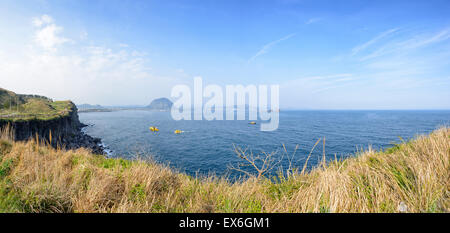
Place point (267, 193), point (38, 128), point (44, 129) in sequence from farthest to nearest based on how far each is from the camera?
point (44, 129)
point (38, 128)
point (267, 193)

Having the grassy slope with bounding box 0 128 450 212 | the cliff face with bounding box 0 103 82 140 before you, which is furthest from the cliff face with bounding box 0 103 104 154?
the grassy slope with bounding box 0 128 450 212

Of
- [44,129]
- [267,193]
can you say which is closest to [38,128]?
[44,129]

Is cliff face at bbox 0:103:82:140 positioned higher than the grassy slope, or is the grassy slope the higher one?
the grassy slope

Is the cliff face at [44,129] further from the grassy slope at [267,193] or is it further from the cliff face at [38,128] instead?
the grassy slope at [267,193]

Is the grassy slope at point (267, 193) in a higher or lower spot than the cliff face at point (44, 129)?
higher

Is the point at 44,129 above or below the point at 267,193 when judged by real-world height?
below

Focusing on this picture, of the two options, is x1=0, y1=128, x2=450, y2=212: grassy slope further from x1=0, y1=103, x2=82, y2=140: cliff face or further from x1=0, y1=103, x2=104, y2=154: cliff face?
x1=0, y1=103, x2=82, y2=140: cliff face

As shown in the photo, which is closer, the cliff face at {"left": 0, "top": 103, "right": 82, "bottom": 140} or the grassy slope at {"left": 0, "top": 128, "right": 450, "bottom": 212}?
the grassy slope at {"left": 0, "top": 128, "right": 450, "bottom": 212}

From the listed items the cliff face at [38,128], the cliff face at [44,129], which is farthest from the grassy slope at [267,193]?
the cliff face at [38,128]

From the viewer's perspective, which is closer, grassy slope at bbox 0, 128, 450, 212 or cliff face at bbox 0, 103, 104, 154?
grassy slope at bbox 0, 128, 450, 212

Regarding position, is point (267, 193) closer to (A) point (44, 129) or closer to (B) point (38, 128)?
(B) point (38, 128)

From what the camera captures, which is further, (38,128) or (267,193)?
(38,128)

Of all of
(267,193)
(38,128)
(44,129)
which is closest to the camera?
(267,193)
